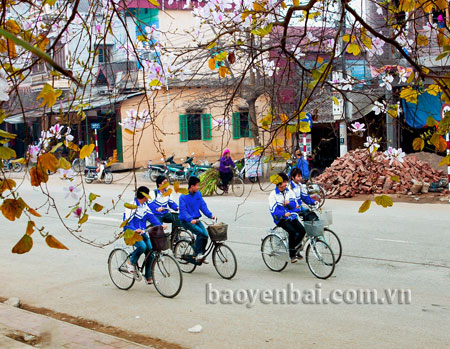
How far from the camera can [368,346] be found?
592 centimetres

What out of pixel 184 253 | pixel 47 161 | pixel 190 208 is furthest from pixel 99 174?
pixel 47 161

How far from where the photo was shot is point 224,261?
9.15m

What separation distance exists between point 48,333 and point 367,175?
13807 millimetres

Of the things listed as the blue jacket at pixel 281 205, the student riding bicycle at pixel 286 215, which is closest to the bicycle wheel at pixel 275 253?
the student riding bicycle at pixel 286 215

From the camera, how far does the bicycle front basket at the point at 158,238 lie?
8.23 metres

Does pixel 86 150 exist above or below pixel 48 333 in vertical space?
above

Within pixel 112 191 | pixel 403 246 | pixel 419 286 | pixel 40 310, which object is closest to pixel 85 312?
pixel 40 310

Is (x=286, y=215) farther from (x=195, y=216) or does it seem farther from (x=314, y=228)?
(x=195, y=216)

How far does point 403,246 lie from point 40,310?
246 inches

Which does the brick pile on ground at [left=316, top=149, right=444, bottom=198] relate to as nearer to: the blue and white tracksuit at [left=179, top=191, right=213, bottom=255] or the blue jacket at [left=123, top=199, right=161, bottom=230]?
the blue and white tracksuit at [left=179, top=191, right=213, bottom=255]

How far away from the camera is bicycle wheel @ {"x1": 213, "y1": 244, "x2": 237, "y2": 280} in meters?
9.08

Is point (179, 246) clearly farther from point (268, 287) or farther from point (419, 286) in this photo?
point (419, 286)

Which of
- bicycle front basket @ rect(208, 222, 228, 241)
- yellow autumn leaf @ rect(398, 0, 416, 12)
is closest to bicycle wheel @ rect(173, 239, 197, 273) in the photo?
bicycle front basket @ rect(208, 222, 228, 241)

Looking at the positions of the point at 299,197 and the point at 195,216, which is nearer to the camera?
the point at 195,216
